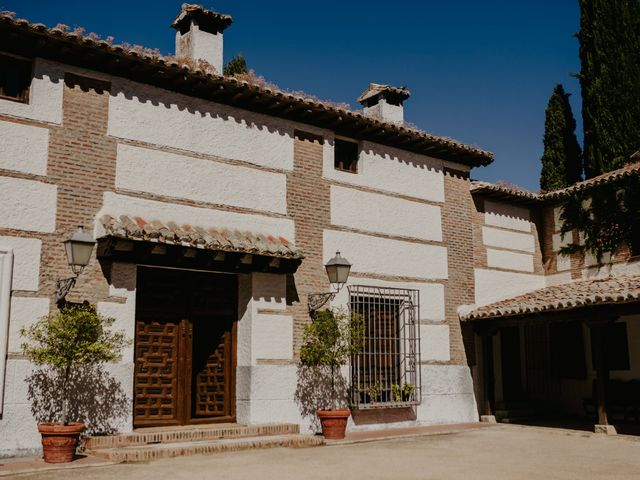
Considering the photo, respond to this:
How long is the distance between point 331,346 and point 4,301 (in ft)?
16.3

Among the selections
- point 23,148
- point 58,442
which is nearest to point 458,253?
point 23,148

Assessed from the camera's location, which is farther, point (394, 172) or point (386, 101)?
point (386, 101)

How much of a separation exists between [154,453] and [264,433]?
83.9 inches

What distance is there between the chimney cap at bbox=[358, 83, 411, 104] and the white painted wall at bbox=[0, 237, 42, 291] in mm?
8613

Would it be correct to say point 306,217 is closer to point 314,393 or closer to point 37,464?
point 314,393

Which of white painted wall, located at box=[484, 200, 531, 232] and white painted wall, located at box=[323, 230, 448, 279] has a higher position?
white painted wall, located at box=[484, 200, 531, 232]

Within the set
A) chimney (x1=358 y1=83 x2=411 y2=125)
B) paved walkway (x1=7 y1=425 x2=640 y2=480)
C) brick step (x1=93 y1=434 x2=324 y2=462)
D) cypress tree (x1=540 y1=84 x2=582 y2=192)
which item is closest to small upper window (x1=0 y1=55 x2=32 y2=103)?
brick step (x1=93 y1=434 x2=324 y2=462)

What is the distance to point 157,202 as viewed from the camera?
10250mm

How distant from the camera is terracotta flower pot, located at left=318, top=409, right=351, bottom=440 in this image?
35.1ft

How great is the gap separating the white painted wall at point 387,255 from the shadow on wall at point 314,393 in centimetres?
195

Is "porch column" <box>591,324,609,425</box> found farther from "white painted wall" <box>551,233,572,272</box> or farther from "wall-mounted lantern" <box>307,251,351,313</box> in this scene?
"wall-mounted lantern" <box>307,251,351,313</box>

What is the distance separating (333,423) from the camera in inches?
422

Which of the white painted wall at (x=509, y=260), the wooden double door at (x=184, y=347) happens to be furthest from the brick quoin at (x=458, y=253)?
the wooden double door at (x=184, y=347)

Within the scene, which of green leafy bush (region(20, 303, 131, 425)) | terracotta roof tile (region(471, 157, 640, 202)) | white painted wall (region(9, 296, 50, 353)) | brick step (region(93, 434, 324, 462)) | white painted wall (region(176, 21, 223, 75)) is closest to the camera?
brick step (region(93, 434, 324, 462))
